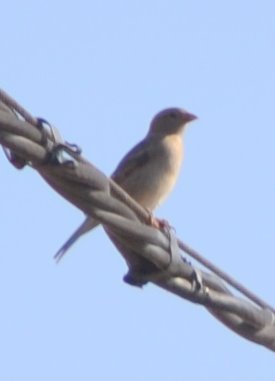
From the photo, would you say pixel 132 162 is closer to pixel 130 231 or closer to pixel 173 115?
pixel 173 115

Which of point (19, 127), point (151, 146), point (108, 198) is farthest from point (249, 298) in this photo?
point (151, 146)

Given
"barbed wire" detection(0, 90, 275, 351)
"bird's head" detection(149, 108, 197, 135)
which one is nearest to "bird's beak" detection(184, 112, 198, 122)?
"bird's head" detection(149, 108, 197, 135)

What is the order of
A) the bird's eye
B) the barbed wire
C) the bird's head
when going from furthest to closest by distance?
the bird's eye
the bird's head
the barbed wire

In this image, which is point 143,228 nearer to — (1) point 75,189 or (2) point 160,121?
(1) point 75,189

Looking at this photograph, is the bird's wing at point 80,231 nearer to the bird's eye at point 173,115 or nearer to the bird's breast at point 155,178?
the bird's breast at point 155,178

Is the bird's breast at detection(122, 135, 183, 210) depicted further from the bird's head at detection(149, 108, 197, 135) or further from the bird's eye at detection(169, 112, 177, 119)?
the bird's eye at detection(169, 112, 177, 119)

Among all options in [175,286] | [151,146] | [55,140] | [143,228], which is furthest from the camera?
[151,146]

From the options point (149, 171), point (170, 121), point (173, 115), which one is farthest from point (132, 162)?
point (173, 115)
